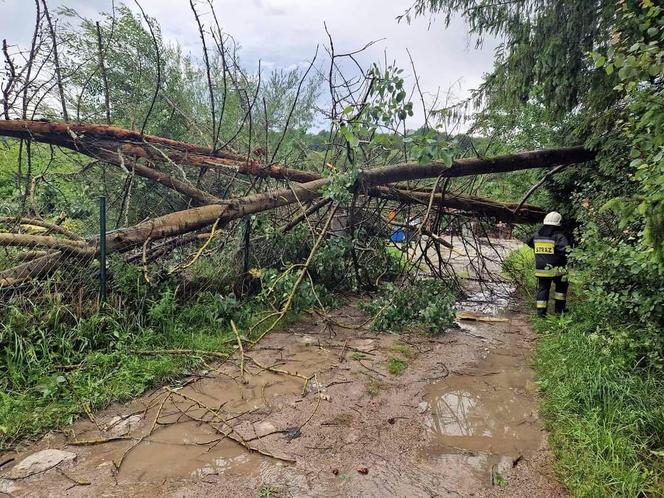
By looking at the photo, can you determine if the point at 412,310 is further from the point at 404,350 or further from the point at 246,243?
the point at 246,243

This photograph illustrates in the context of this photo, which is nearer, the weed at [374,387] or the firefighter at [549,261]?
the weed at [374,387]

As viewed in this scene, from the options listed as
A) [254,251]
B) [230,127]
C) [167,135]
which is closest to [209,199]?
[254,251]

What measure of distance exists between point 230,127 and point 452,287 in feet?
21.6

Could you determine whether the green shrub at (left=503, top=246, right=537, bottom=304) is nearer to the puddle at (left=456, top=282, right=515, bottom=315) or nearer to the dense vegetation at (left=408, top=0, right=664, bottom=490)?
the puddle at (left=456, top=282, right=515, bottom=315)

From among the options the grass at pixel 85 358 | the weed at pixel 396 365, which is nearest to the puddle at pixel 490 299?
the weed at pixel 396 365

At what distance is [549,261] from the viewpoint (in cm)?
571

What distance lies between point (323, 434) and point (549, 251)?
428 centimetres

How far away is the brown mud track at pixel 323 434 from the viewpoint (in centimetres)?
241

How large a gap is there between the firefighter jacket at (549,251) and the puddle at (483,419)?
1922 mm

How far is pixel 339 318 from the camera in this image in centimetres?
567

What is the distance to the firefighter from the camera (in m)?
5.59

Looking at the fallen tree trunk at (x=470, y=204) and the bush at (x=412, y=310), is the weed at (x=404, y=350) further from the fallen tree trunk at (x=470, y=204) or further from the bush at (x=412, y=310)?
the fallen tree trunk at (x=470, y=204)

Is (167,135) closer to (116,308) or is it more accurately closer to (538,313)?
(116,308)

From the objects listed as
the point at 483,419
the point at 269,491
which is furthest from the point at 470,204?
the point at 269,491
